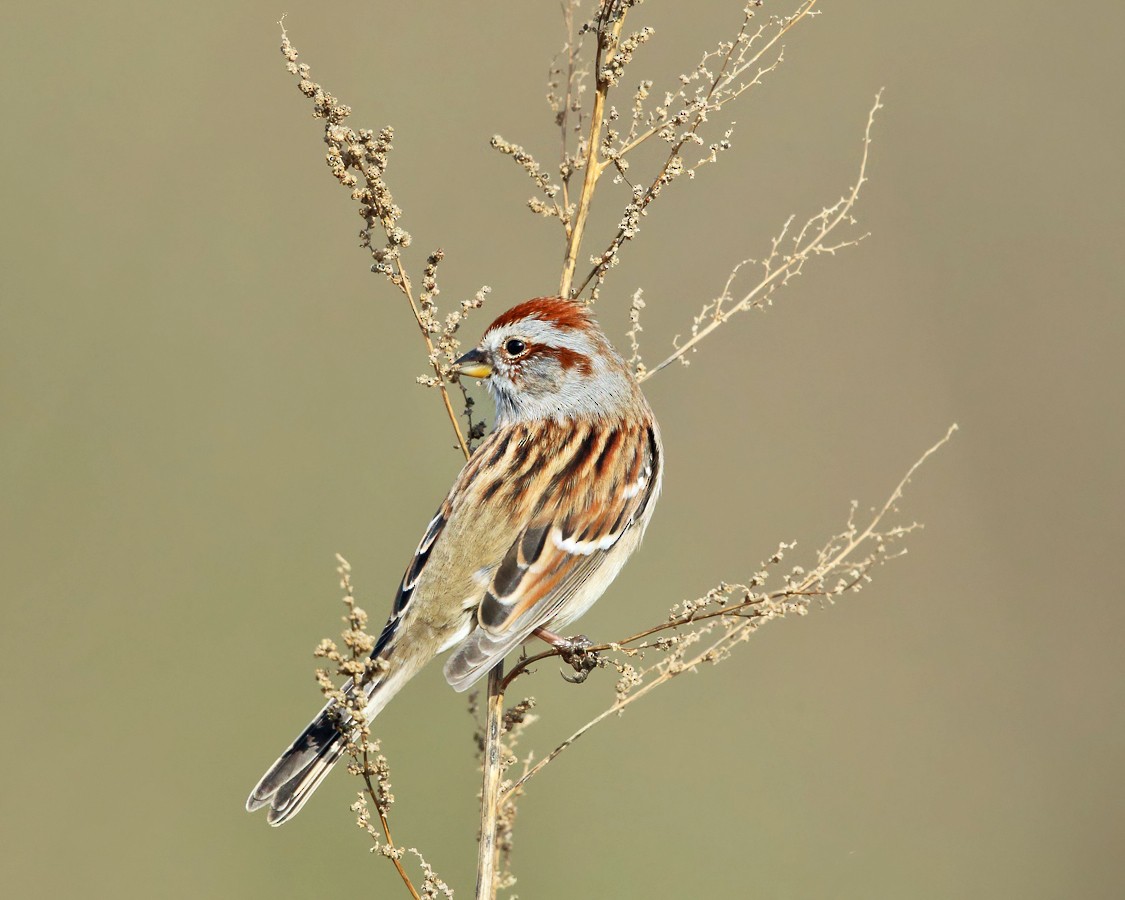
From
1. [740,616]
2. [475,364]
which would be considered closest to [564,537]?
[475,364]

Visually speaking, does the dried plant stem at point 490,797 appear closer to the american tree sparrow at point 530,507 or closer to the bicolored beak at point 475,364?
the american tree sparrow at point 530,507

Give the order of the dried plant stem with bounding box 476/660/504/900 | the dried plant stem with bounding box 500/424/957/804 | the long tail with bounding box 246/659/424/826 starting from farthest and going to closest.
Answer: the long tail with bounding box 246/659/424/826
the dried plant stem with bounding box 500/424/957/804
the dried plant stem with bounding box 476/660/504/900

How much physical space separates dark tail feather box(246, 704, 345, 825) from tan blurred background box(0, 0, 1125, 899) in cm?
206

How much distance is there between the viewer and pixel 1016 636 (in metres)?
6.37

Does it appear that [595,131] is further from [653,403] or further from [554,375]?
[653,403]

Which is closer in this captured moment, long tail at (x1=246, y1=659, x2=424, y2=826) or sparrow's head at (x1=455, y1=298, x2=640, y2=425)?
long tail at (x1=246, y1=659, x2=424, y2=826)

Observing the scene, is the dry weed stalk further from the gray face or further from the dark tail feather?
the gray face

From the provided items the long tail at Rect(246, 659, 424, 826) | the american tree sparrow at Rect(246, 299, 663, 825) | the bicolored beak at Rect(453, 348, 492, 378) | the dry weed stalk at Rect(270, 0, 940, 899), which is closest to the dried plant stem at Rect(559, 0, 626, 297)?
the dry weed stalk at Rect(270, 0, 940, 899)

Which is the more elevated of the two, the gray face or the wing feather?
the gray face

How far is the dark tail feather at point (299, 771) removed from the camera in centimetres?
298

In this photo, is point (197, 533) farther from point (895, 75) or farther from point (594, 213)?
point (895, 75)

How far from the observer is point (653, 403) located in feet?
22.0

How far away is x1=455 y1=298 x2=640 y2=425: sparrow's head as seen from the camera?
146 inches

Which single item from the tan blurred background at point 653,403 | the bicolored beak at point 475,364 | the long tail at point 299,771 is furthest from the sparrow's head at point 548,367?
the tan blurred background at point 653,403
